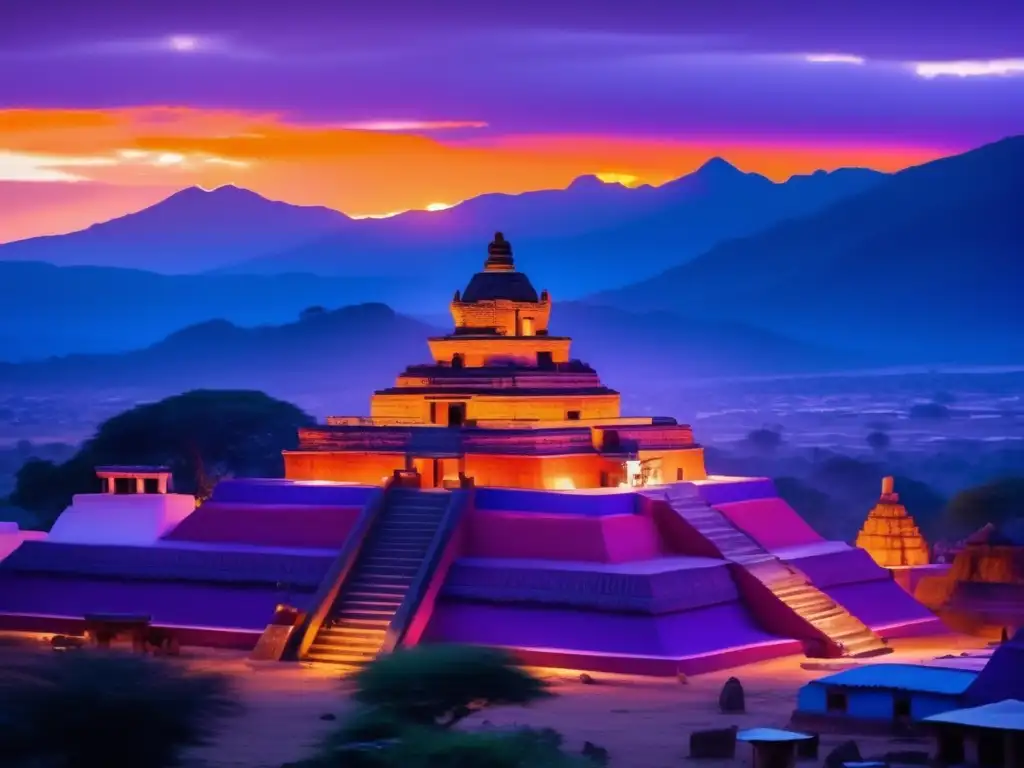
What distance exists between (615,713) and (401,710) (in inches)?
205

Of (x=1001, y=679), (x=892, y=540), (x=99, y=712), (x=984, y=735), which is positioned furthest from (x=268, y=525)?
(x=99, y=712)

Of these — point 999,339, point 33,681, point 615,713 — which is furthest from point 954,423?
point 33,681

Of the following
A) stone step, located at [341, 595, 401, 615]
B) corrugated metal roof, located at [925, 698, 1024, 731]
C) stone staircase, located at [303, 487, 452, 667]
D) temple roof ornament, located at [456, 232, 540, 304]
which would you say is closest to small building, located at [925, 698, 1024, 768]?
corrugated metal roof, located at [925, 698, 1024, 731]

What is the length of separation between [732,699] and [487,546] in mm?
6652

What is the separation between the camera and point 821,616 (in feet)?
124

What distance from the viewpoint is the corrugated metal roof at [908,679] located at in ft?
101

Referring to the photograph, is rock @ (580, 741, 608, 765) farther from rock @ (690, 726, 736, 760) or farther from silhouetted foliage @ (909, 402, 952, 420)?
silhouetted foliage @ (909, 402, 952, 420)

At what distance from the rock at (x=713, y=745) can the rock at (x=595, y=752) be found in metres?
1.04

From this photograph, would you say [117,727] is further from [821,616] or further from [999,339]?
[999,339]

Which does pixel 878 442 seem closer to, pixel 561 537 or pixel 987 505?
pixel 987 505

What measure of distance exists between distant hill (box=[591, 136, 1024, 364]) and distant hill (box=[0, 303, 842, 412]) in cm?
250

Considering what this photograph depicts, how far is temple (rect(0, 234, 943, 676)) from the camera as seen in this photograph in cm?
3609

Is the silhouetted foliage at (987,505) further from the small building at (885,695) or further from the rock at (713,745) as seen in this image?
the rock at (713,745)

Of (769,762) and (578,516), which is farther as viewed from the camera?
(578,516)
